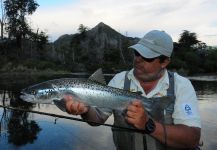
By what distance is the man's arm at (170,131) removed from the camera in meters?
4.08

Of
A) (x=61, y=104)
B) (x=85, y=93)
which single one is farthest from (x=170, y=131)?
(x=61, y=104)

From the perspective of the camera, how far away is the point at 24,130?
1841 cm

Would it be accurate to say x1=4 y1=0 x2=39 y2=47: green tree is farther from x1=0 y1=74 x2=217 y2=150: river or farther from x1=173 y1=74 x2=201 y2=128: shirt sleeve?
x1=173 y1=74 x2=201 y2=128: shirt sleeve

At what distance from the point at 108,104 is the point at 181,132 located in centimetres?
84

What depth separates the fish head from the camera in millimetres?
4857

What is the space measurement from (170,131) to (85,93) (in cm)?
Answer: 102

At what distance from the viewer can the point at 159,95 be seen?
478 centimetres

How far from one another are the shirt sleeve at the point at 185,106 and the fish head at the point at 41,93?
130 centimetres

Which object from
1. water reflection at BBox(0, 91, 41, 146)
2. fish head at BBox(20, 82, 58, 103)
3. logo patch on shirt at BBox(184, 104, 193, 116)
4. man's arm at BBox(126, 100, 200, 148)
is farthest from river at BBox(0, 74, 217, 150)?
man's arm at BBox(126, 100, 200, 148)

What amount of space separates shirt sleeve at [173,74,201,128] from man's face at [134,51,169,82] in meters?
0.26

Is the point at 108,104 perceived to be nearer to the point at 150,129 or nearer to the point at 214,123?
the point at 150,129

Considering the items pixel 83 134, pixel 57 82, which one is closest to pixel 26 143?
pixel 83 134

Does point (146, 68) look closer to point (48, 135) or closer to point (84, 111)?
point (84, 111)

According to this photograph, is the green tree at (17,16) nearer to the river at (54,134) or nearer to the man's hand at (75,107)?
the river at (54,134)
